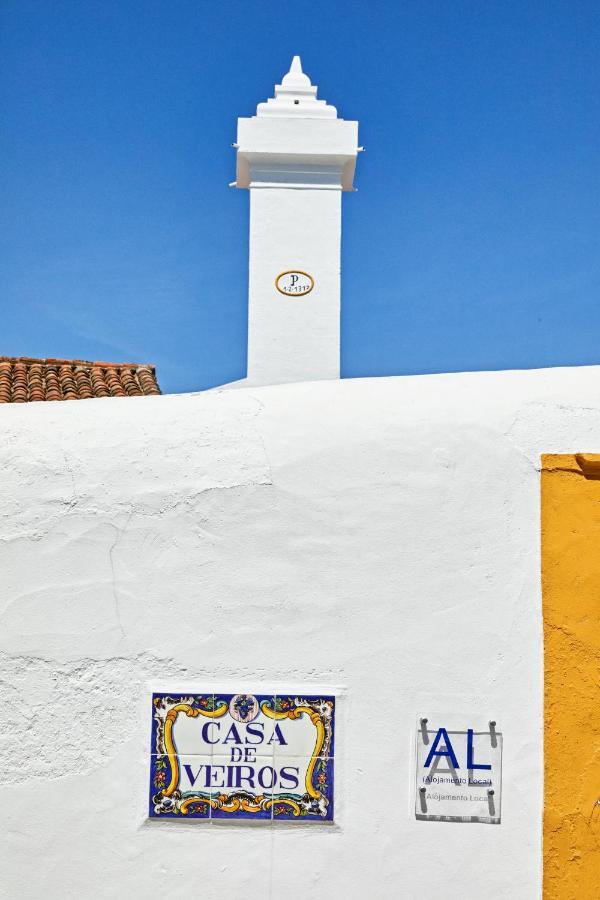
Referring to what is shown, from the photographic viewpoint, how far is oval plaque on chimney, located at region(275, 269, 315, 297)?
1165 centimetres

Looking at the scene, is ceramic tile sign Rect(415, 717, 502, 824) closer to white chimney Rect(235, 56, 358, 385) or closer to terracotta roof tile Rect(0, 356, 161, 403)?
terracotta roof tile Rect(0, 356, 161, 403)

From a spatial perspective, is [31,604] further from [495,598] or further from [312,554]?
[495,598]

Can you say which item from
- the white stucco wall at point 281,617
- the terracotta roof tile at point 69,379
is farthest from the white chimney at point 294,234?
the white stucco wall at point 281,617

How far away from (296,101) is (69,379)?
469 cm

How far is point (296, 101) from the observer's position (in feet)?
40.2

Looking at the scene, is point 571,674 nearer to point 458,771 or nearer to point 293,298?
point 458,771

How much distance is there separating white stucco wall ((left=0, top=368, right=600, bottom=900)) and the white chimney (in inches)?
299

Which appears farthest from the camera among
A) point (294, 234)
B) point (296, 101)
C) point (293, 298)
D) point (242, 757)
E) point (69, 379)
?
point (296, 101)

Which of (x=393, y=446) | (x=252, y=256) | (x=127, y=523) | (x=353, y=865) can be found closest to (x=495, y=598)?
(x=393, y=446)

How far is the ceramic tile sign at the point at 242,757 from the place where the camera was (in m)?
3.72

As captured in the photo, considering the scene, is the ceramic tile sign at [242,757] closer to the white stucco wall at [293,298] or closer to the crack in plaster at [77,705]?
the crack in plaster at [77,705]

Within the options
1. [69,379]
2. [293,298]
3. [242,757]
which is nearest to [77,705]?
[242,757]

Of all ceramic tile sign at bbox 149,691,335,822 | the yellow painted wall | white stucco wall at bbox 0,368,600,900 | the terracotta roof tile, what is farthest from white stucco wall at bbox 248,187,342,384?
ceramic tile sign at bbox 149,691,335,822

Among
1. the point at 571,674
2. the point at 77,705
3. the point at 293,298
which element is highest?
the point at 293,298
